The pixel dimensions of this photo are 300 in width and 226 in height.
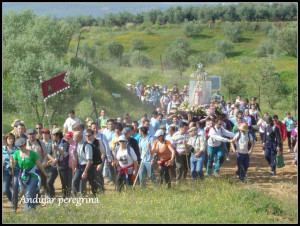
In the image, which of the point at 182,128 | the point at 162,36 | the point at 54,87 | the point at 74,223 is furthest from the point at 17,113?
the point at 162,36

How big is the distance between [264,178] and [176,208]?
4939 millimetres

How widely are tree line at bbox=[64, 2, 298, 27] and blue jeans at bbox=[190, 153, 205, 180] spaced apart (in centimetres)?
7424

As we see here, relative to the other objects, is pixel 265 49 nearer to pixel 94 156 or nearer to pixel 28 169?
pixel 94 156

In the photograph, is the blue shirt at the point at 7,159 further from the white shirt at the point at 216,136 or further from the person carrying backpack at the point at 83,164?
the white shirt at the point at 216,136

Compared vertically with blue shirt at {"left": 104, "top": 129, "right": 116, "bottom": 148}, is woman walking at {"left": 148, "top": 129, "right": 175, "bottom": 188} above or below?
below

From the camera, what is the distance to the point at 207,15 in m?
92.0

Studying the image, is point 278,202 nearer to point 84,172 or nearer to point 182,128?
point 182,128

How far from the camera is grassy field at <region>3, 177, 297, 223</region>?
790 centimetres

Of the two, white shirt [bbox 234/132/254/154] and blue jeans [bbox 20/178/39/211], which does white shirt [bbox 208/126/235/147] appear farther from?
blue jeans [bbox 20/178/39/211]

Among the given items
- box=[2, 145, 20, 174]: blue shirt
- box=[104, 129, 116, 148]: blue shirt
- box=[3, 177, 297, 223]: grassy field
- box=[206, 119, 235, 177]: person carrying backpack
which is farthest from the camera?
box=[206, 119, 235, 177]: person carrying backpack

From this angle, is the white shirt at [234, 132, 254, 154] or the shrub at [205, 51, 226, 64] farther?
the shrub at [205, 51, 226, 64]

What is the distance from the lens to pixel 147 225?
298 inches

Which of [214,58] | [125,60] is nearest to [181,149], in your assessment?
[125,60]

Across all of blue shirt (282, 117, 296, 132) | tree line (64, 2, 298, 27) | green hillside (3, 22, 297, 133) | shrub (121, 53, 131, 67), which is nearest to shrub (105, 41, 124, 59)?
shrub (121, 53, 131, 67)
